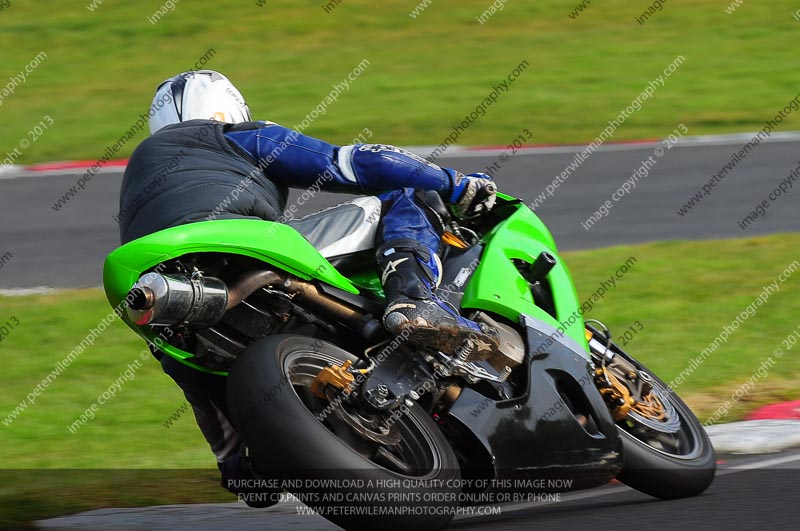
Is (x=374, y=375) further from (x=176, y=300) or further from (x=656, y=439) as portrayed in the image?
(x=656, y=439)

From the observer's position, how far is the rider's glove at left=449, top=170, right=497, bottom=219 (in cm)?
450

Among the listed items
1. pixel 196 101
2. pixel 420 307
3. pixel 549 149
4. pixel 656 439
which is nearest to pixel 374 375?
pixel 420 307

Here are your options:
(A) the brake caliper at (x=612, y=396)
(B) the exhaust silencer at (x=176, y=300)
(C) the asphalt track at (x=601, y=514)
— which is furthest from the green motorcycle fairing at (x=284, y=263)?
(C) the asphalt track at (x=601, y=514)

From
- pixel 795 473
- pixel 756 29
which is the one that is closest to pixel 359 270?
pixel 795 473

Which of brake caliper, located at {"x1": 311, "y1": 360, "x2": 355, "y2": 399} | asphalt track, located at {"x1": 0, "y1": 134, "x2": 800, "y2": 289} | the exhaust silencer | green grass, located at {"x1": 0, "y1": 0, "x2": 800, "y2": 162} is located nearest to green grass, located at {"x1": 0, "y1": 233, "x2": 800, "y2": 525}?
asphalt track, located at {"x1": 0, "y1": 134, "x2": 800, "y2": 289}

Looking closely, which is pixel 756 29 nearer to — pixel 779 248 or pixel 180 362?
pixel 779 248

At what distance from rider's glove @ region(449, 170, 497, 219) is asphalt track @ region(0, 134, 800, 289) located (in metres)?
5.27

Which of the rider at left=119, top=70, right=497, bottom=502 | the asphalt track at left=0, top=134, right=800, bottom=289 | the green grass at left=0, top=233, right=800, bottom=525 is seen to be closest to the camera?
the rider at left=119, top=70, right=497, bottom=502

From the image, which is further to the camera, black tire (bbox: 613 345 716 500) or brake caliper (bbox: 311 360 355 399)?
black tire (bbox: 613 345 716 500)

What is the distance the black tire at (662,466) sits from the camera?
4461mm

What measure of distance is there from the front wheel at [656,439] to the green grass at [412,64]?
9195 millimetres

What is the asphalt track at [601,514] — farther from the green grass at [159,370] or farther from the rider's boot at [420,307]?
the rider's boot at [420,307]

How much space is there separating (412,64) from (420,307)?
1466cm

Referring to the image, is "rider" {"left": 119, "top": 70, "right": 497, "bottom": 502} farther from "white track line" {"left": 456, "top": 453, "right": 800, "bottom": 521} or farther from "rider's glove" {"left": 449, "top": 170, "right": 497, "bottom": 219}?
"white track line" {"left": 456, "top": 453, "right": 800, "bottom": 521}
